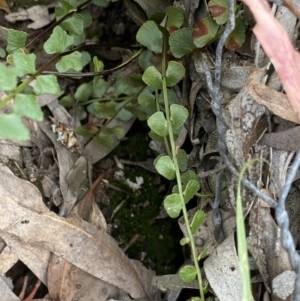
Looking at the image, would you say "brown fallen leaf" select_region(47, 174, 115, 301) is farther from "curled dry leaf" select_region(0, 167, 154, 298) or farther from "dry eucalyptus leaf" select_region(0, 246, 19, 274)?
"dry eucalyptus leaf" select_region(0, 246, 19, 274)

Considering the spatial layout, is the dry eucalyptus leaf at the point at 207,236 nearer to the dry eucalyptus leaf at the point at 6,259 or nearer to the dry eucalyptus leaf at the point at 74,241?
the dry eucalyptus leaf at the point at 74,241

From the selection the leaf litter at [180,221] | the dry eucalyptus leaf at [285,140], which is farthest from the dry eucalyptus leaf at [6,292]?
the dry eucalyptus leaf at [285,140]

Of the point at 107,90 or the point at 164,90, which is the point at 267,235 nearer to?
the point at 164,90

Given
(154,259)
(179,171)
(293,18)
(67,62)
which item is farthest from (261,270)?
(67,62)

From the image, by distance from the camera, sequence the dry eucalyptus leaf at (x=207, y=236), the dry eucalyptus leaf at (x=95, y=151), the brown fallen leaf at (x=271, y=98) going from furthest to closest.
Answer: the dry eucalyptus leaf at (x=95, y=151) → the dry eucalyptus leaf at (x=207, y=236) → the brown fallen leaf at (x=271, y=98)

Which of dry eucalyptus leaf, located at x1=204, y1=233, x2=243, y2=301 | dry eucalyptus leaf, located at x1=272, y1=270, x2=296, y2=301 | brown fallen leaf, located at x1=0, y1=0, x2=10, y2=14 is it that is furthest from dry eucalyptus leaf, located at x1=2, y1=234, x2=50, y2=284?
brown fallen leaf, located at x1=0, y1=0, x2=10, y2=14

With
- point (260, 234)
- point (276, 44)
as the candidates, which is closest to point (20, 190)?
point (260, 234)
